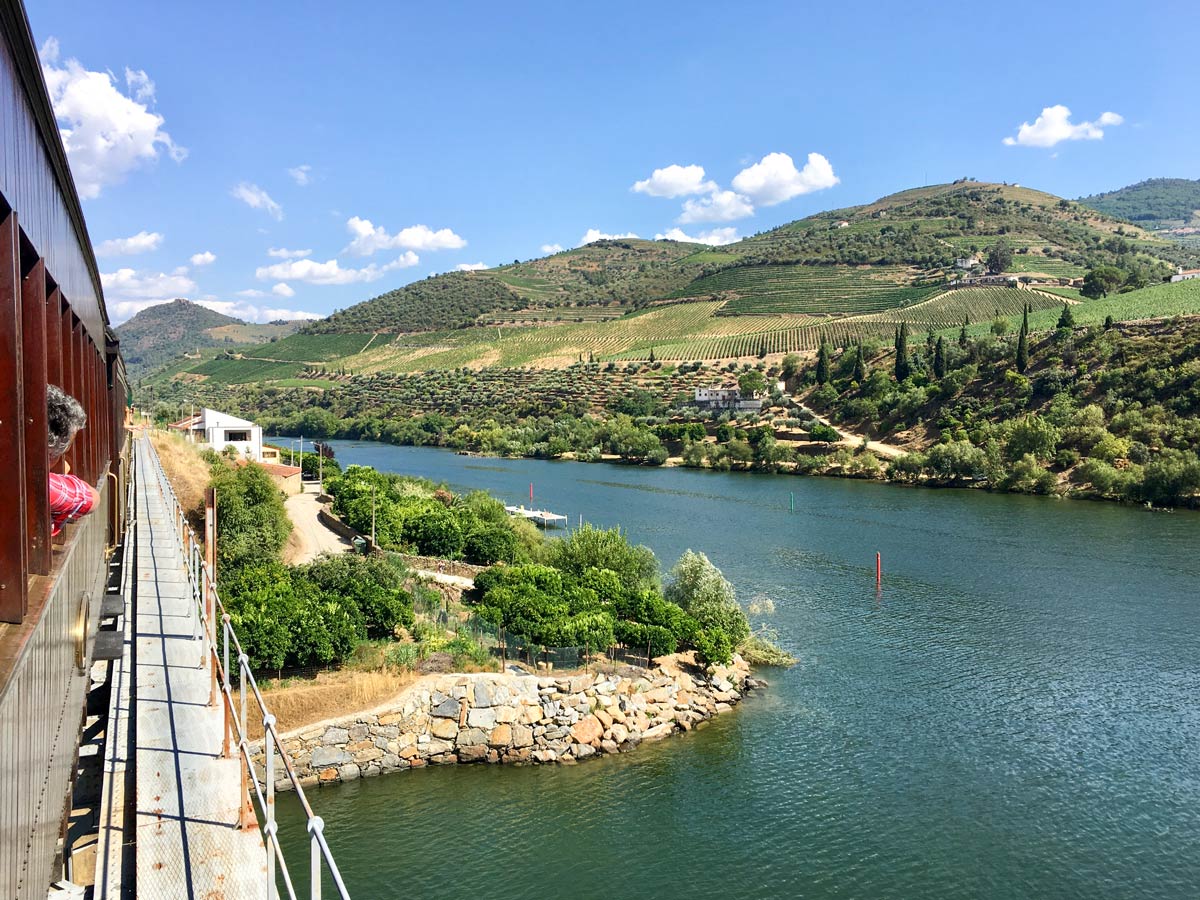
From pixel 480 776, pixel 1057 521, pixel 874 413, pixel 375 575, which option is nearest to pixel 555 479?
pixel 874 413

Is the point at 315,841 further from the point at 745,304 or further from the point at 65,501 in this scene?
the point at 745,304

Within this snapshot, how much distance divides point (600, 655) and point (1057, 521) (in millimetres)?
33376

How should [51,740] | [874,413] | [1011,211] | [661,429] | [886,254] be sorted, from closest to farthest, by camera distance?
[51,740] → [874,413] → [661,429] → [886,254] → [1011,211]

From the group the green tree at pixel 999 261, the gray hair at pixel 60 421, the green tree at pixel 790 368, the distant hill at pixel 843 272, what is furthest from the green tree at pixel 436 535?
the green tree at pixel 999 261

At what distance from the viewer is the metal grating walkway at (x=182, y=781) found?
476 cm

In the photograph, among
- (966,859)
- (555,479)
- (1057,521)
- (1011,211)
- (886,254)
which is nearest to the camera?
(966,859)

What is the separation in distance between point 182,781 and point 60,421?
267 cm

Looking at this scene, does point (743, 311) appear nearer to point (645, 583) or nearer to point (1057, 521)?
point (1057, 521)

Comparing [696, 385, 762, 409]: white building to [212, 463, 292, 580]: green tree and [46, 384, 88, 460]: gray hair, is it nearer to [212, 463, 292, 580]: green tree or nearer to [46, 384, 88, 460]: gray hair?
[212, 463, 292, 580]: green tree

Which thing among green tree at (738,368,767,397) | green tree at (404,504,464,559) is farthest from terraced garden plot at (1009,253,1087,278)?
green tree at (404,504,464,559)

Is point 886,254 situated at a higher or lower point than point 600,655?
higher

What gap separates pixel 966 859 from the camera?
15.8 meters

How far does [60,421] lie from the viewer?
476 centimetres

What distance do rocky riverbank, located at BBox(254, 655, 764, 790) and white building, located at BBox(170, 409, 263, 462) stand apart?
115ft
